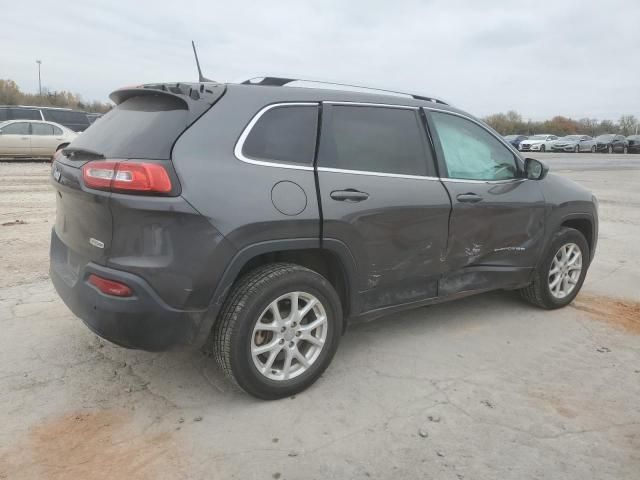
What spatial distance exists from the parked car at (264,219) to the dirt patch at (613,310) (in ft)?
4.74

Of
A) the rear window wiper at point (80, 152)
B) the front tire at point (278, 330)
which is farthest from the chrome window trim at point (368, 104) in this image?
the rear window wiper at point (80, 152)

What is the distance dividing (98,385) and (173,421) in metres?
0.65

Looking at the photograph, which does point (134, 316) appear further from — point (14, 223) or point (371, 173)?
point (14, 223)

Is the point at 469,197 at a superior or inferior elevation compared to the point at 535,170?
inferior

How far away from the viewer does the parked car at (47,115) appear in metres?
19.2

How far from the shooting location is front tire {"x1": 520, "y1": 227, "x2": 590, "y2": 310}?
4.68 metres

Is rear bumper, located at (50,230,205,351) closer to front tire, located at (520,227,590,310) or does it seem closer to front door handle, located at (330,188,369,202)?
front door handle, located at (330,188,369,202)

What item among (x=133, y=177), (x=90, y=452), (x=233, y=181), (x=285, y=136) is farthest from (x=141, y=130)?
(x=90, y=452)

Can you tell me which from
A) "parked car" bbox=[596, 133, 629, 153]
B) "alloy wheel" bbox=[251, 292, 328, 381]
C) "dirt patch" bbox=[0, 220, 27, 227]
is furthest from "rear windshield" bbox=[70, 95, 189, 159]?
"parked car" bbox=[596, 133, 629, 153]

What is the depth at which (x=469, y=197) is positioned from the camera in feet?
13.1

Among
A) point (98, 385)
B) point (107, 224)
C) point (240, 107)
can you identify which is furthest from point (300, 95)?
point (98, 385)

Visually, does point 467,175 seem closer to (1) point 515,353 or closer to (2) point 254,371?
(1) point 515,353

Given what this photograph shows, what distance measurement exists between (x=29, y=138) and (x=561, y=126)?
78667mm

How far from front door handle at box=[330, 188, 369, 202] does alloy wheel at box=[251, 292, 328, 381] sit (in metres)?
0.60
